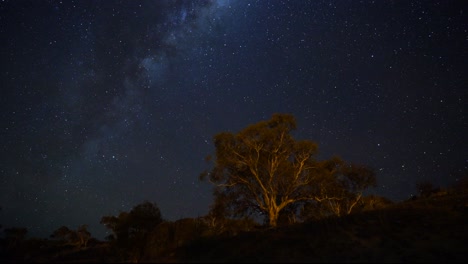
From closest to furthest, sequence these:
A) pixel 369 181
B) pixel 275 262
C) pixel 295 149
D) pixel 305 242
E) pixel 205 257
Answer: pixel 275 262 → pixel 205 257 → pixel 305 242 → pixel 295 149 → pixel 369 181

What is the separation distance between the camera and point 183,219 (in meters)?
27.7

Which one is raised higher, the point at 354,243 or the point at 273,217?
the point at 273,217

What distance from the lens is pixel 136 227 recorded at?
101ft

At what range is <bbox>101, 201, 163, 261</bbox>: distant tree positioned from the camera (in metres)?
27.3

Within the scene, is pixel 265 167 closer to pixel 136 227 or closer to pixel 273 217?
pixel 273 217

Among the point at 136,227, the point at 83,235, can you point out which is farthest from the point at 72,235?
the point at 136,227

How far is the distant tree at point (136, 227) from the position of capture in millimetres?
27344

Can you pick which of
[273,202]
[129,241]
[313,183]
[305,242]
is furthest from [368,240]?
[129,241]

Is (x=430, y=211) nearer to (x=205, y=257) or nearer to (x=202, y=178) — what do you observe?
(x=205, y=257)

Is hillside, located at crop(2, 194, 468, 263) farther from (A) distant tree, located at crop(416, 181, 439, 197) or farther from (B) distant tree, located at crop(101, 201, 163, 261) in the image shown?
(A) distant tree, located at crop(416, 181, 439, 197)

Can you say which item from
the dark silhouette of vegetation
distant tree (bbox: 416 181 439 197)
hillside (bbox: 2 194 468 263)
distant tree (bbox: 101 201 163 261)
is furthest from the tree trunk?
distant tree (bbox: 416 181 439 197)

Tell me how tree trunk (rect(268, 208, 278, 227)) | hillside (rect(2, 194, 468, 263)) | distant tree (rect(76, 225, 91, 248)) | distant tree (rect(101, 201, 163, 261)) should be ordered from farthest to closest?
distant tree (rect(76, 225, 91, 248)), tree trunk (rect(268, 208, 278, 227)), distant tree (rect(101, 201, 163, 261)), hillside (rect(2, 194, 468, 263))

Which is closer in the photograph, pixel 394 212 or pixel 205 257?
pixel 205 257

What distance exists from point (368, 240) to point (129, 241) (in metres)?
21.1
